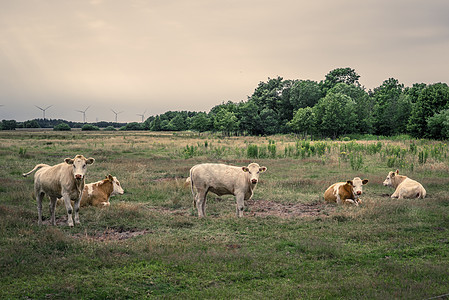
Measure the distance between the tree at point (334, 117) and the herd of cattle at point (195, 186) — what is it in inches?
2312

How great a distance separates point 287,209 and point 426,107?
198 ft

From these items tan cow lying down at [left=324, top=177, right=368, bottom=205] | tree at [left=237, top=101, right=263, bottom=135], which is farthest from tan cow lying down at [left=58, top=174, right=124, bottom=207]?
tree at [left=237, top=101, right=263, bottom=135]

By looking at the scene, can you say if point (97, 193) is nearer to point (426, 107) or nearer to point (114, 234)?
point (114, 234)

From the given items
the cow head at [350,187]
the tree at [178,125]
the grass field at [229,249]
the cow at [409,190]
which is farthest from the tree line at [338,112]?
the tree at [178,125]

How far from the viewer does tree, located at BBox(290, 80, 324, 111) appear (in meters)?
107

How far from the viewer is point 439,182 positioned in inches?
750

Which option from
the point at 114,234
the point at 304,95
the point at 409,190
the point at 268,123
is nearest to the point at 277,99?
the point at 304,95

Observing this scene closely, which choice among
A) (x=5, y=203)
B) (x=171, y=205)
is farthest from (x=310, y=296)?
(x=5, y=203)

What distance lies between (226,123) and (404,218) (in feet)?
239

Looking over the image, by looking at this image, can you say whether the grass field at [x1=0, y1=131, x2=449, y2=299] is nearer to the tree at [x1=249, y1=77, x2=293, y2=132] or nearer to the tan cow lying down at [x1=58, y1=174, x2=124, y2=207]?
the tan cow lying down at [x1=58, y1=174, x2=124, y2=207]

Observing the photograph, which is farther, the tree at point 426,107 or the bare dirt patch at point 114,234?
the tree at point 426,107

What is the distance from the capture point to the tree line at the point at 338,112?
63.8 m

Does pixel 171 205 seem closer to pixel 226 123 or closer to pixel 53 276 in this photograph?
pixel 53 276

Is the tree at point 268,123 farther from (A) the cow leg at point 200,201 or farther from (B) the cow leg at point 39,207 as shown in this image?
(B) the cow leg at point 39,207
